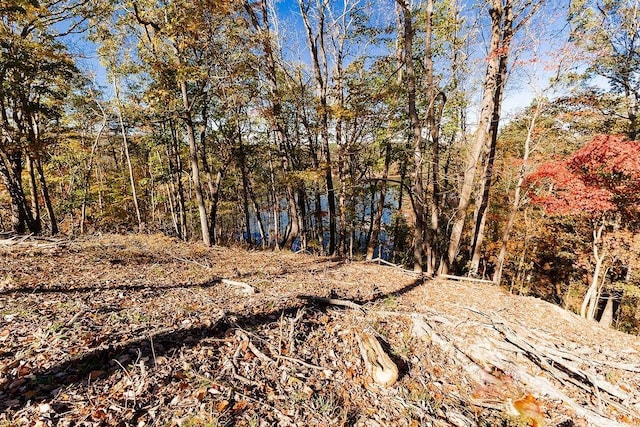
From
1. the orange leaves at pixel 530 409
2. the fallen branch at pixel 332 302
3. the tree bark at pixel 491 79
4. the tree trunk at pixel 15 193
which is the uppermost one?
the tree bark at pixel 491 79

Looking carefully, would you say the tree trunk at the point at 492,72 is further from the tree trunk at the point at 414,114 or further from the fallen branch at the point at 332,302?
the fallen branch at the point at 332,302

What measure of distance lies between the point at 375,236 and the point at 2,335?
50.4 feet

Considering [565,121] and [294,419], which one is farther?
[565,121]

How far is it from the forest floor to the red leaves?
6.73 metres

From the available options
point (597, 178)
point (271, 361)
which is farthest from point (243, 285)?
point (597, 178)

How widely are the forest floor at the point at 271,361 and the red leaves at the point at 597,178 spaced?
673cm

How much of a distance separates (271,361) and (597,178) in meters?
13.4

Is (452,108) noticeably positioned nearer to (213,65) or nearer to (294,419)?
(213,65)

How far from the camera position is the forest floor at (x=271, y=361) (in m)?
2.60

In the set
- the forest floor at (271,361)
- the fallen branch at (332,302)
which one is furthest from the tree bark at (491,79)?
the fallen branch at (332,302)

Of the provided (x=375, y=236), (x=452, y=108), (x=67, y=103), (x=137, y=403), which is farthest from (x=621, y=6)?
(x=67, y=103)

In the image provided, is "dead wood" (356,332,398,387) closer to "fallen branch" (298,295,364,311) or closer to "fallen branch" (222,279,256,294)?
"fallen branch" (298,295,364,311)

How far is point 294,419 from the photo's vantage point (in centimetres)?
262

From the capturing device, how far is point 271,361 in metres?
3.29
